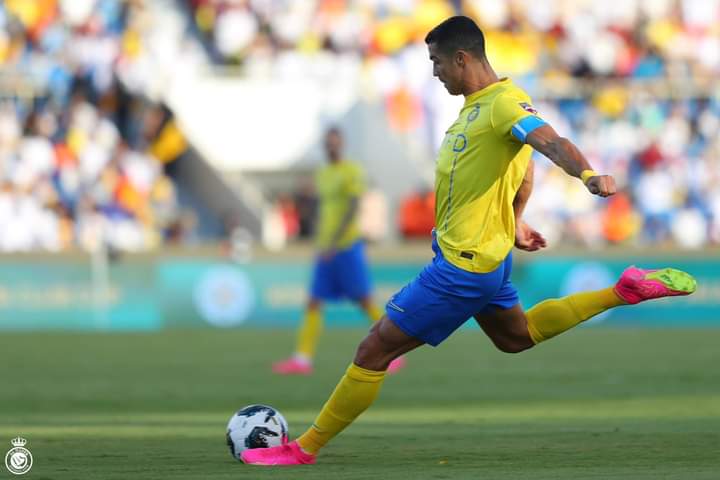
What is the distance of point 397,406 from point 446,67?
519 cm

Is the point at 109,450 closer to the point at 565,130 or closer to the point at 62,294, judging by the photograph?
the point at 62,294

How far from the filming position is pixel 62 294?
2231cm

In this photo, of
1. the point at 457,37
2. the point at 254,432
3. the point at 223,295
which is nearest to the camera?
the point at 457,37

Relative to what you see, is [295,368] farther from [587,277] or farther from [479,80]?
[587,277]

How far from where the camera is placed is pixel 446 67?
7961 millimetres

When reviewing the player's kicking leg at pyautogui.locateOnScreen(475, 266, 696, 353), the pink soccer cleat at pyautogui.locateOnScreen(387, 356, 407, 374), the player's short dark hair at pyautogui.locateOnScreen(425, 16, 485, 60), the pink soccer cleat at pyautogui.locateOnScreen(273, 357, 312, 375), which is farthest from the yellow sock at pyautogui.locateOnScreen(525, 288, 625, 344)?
the pink soccer cleat at pyautogui.locateOnScreen(387, 356, 407, 374)

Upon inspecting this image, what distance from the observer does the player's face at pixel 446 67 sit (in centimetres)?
795

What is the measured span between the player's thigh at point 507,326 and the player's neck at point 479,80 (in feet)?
4.44

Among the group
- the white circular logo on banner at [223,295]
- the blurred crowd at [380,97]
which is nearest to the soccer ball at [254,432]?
the white circular logo on banner at [223,295]

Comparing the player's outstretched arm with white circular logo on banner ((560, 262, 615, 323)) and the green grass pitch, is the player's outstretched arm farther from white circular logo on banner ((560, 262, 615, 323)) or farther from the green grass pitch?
white circular logo on banner ((560, 262, 615, 323))

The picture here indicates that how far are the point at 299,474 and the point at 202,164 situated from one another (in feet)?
63.6

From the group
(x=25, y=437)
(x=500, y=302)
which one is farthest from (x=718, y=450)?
(x=25, y=437)

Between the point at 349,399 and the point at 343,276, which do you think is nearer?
the point at 349,399
